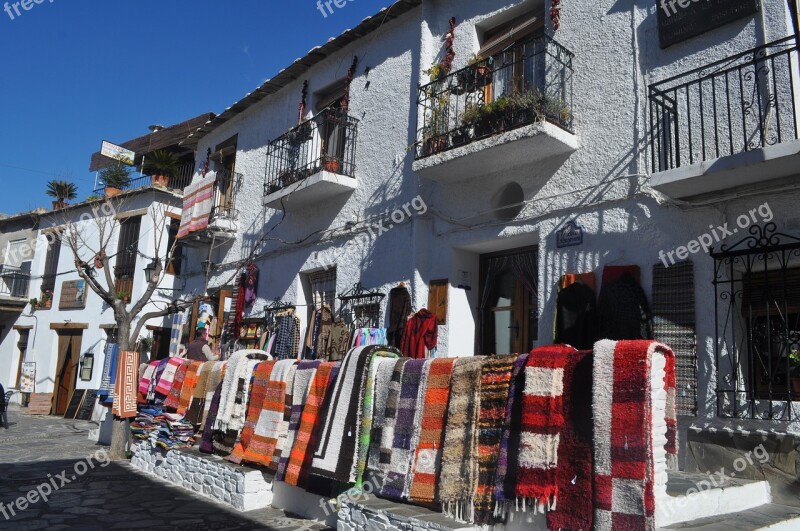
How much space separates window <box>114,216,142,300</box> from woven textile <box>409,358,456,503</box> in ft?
47.5

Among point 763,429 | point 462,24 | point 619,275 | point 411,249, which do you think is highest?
point 462,24

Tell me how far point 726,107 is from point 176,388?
7.54 metres

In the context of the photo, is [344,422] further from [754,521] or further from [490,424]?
[754,521]

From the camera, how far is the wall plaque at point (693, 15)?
256 inches

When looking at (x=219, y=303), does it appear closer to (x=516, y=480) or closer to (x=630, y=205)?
(x=630, y=205)

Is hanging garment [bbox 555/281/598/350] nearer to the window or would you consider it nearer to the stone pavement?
the stone pavement

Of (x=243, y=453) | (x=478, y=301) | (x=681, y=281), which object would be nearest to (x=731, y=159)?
(x=681, y=281)

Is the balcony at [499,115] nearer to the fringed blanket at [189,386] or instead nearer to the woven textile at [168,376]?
the fringed blanket at [189,386]

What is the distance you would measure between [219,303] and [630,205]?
361 inches

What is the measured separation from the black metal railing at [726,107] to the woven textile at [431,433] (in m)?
3.42

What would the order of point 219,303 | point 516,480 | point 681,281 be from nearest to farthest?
point 516,480 → point 681,281 → point 219,303

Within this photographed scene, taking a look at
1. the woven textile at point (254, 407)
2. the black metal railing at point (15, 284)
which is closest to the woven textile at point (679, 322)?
the woven textile at point (254, 407)

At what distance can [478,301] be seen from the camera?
30.0 ft

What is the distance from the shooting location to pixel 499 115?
313 inches
